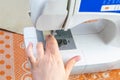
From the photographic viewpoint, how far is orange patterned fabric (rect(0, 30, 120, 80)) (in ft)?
3.22

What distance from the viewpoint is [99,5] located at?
0.78 metres

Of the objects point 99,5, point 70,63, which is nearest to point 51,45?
point 70,63

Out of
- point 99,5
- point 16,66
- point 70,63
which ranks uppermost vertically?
point 99,5

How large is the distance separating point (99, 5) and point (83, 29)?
0.88 ft

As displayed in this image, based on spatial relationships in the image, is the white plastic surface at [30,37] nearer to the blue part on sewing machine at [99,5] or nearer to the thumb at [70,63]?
the thumb at [70,63]

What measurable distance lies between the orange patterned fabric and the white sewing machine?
0.11 feet

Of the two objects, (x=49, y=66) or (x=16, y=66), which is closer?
(x=49, y=66)

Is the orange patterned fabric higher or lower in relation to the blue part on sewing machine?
lower

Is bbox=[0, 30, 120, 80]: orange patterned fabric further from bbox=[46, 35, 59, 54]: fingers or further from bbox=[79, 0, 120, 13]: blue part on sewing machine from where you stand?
bbox=[79, 0, 120, 13]: blue part on sewing machine

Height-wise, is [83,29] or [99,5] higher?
[99,5]

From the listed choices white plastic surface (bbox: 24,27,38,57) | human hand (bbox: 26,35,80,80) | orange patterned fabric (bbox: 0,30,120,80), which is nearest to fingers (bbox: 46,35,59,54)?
human hand (bbox: 26,35,80,80)

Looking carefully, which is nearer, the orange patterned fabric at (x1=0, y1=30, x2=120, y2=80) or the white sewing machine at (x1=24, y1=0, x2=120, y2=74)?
the white sewing machine at (x1=24, y1=0, x2=120, y2=74)

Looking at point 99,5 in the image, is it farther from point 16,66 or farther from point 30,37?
point 16,66

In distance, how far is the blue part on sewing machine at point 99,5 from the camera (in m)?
0.76
